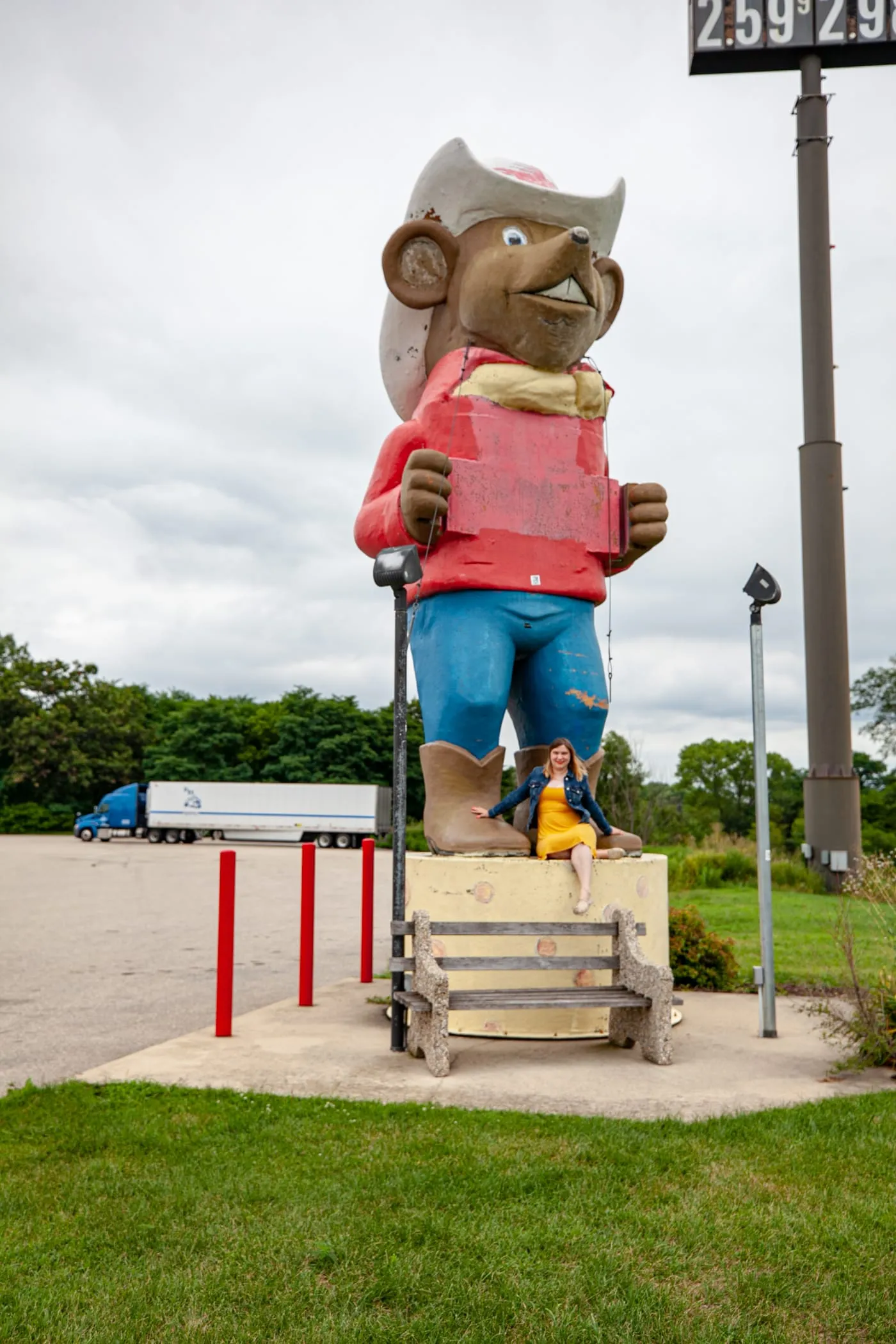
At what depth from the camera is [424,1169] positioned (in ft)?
12.1

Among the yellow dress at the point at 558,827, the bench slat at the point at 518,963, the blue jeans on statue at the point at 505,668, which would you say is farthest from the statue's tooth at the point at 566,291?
the bench slat at the point at 518,963

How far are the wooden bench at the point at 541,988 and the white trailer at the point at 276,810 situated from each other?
25357mm

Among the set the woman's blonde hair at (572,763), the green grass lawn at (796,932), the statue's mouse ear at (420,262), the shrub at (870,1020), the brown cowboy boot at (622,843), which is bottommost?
the green grass lawn at (796,932)

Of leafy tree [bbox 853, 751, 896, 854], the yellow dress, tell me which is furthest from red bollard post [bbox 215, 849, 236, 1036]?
leafy tree [bbox 853, 751, 896, 854]

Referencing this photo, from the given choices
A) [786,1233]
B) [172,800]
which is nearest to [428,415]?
[786,1233]

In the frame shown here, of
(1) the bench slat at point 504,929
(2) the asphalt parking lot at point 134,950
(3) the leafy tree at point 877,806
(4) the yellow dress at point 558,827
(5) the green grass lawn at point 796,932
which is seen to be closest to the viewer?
(1) the bench slat at point 504,929

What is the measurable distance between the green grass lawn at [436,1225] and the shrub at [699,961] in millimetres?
3714

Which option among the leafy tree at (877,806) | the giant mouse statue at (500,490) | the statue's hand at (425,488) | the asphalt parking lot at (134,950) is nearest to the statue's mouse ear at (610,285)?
the giant mouse statue at (500,490)

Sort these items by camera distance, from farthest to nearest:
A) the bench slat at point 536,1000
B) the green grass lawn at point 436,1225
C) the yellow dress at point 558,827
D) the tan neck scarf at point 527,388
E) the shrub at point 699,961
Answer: the shrub at point 699,961
the tan neck scarf at point 527,388
the yellow dress at point 558,827
the bench slat at point 536,1000
the green grass lawn at point 436,1225

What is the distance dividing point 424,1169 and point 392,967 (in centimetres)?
188

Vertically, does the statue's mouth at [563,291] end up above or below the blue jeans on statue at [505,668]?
above

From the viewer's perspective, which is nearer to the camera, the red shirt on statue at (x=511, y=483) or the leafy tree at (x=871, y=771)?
the red shirt on statue at (x=511, y=483)

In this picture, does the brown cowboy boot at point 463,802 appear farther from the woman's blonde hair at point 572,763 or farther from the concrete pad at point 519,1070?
the concrete pad at point 519,1070

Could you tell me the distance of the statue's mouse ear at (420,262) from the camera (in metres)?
6.91
